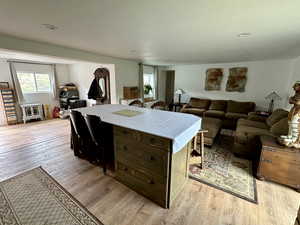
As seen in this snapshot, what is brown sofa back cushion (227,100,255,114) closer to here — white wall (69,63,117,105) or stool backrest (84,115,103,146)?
stool backrest (84,115,103,146)

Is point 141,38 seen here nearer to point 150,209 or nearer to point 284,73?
point 150,209

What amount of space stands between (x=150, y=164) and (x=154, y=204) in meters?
0.54

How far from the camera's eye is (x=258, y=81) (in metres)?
4.80

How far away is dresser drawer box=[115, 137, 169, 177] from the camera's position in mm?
1550

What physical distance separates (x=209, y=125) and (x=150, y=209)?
239 centimetres

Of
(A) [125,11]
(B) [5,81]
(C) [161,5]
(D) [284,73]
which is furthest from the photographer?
(B) [5,81]

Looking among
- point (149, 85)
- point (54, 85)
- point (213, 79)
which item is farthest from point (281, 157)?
point (54, 85)

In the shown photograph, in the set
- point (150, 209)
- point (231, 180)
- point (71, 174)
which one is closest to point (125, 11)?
point (150, 209)

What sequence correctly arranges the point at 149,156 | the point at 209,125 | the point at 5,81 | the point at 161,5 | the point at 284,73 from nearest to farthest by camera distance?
the point at 161,5
the point at 149,156
the point at 209,125
the point at 284,73
the point at 5,81

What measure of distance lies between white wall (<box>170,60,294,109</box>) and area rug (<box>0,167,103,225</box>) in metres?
5.66

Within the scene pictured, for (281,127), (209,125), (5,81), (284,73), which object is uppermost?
(284,73)

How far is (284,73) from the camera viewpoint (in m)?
4.40

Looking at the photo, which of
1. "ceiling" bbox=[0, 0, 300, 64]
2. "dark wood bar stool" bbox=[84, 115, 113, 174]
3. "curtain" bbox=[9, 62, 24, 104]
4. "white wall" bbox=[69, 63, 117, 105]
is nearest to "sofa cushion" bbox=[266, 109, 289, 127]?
"ceiling" bbox=[0, 0, 300, 64]

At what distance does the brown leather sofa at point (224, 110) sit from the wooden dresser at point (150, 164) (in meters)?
3.22
